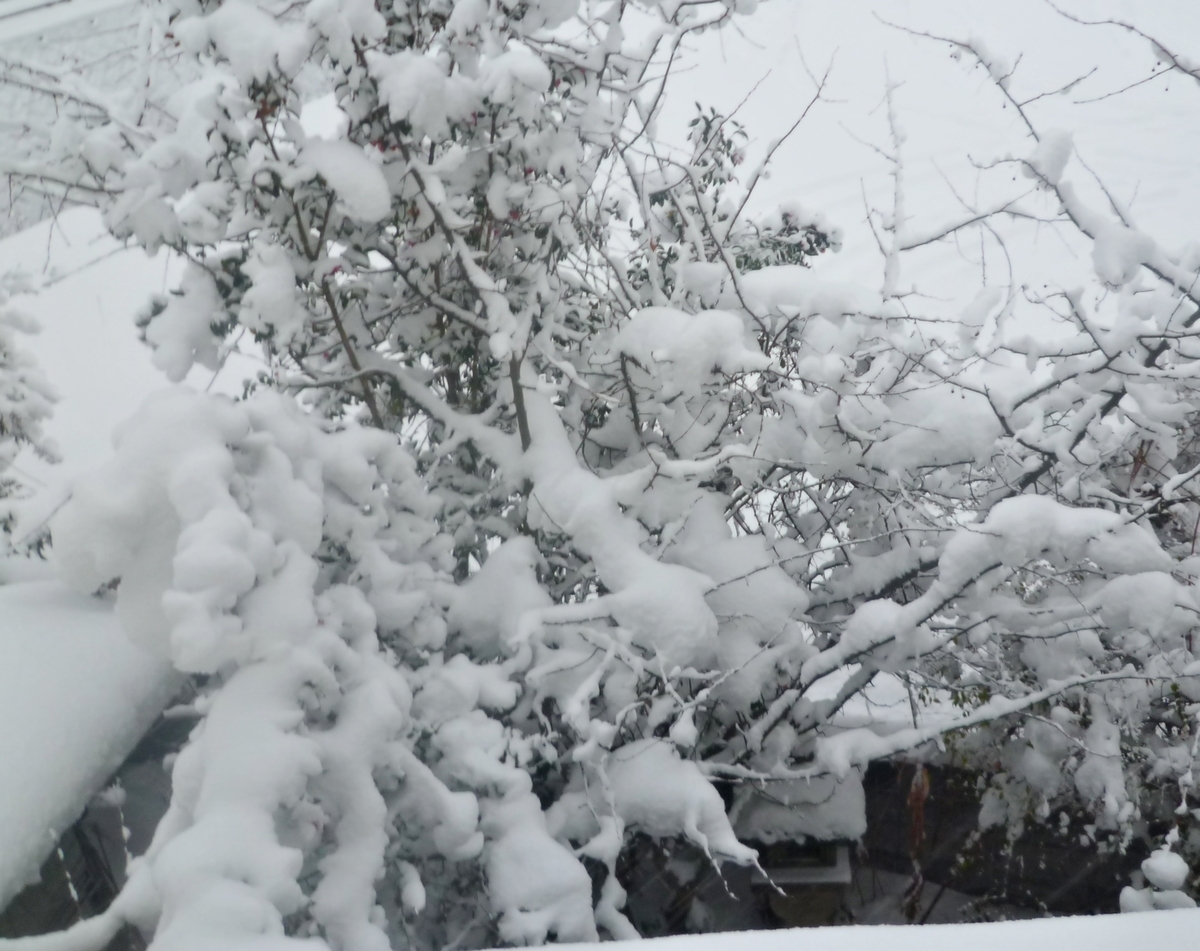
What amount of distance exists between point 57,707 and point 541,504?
159cm

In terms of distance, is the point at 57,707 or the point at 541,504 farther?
the point at 541,504

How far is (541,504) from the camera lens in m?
3.01

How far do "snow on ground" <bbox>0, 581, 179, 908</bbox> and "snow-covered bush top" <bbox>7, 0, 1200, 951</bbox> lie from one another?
24 centimetres

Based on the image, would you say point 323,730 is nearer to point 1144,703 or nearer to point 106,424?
point 1144,703

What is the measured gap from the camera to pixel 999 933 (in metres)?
1.26

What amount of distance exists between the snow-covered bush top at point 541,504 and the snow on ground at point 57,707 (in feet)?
0.79

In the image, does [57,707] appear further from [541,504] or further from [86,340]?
[86,340]

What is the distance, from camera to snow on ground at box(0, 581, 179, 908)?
1723 mm

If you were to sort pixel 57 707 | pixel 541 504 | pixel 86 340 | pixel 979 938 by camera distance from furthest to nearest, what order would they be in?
pixel 86 340 < pixel 541 504 < pixel 57 707 < pixel 979 938

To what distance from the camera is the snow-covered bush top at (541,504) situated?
193 centimetres

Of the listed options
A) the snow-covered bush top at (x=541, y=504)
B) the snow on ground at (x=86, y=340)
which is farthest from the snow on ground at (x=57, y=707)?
the snow on ground at (x=86, y=340)

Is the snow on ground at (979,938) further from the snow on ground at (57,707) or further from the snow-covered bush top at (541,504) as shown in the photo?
the snow on ground at (57,707)

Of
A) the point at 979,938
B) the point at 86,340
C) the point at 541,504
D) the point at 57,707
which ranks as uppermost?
the point at 86,340

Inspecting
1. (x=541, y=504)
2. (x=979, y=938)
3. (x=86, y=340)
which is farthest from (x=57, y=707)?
(x=86, y=340)
